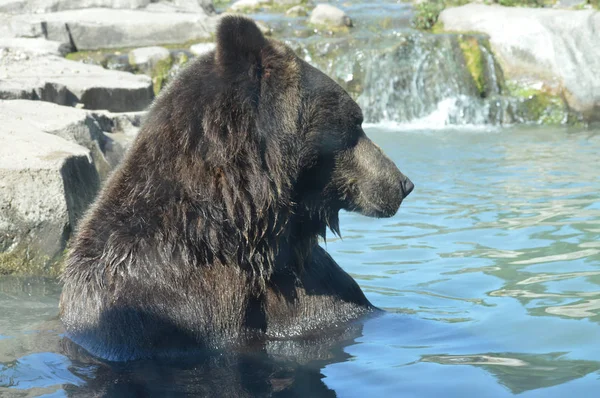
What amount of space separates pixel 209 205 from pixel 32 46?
43.5ft

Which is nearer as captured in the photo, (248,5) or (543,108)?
(543,108)

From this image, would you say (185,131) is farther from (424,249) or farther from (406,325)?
(424,249)

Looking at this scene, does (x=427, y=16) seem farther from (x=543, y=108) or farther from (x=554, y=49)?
(x=543, y=108)

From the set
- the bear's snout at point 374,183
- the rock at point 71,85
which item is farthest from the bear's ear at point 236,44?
the rock at point 71,85

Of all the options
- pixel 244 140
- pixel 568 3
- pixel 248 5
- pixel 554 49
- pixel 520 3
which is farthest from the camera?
pixel 248 5

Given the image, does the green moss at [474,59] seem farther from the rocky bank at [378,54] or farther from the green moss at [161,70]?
the green moss at [161,70]

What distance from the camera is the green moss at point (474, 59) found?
18609 millimetres

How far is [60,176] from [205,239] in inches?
90.6

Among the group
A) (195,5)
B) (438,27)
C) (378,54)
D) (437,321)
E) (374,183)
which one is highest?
(195,5)

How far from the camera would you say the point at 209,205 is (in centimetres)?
438

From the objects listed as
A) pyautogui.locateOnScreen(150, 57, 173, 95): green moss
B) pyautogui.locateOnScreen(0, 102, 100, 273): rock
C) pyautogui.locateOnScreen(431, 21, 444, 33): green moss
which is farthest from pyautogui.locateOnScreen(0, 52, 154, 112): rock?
pyautogui.locateOnScreen(431, 21, 444, 33): green moss

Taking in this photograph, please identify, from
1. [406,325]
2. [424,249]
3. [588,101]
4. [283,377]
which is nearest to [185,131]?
[283,377]

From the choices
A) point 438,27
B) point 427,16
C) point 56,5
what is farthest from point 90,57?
point 438,27

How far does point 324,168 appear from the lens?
4.75m
